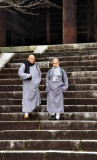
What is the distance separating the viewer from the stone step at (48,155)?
17.0 ft

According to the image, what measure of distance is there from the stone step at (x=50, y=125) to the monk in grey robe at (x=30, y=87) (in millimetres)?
276

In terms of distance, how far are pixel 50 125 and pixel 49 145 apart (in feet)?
1.94

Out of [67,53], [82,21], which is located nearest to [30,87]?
[67,53]

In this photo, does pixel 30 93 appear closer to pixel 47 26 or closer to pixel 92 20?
pixel 92 20

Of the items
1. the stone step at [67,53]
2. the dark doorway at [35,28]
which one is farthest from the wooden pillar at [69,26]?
the dark doorway at [35,28]

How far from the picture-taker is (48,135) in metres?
5.92

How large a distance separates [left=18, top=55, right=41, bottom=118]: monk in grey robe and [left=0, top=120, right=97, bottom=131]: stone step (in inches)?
10.9

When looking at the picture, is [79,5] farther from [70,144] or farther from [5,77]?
[70,144]

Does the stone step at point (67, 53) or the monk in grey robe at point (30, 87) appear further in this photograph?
the stone step at point (67, 53)

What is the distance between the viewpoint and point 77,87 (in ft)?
24.8

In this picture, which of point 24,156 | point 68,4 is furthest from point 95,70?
Result: point 68,4

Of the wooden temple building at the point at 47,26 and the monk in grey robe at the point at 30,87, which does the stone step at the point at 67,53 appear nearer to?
the monk in grey robe at the point at 30,87

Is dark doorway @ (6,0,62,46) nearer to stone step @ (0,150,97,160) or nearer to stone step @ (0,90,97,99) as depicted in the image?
stone step @ (0,90,97,99)

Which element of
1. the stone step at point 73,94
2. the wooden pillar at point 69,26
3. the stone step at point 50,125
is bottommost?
the stone step at point 50,125
